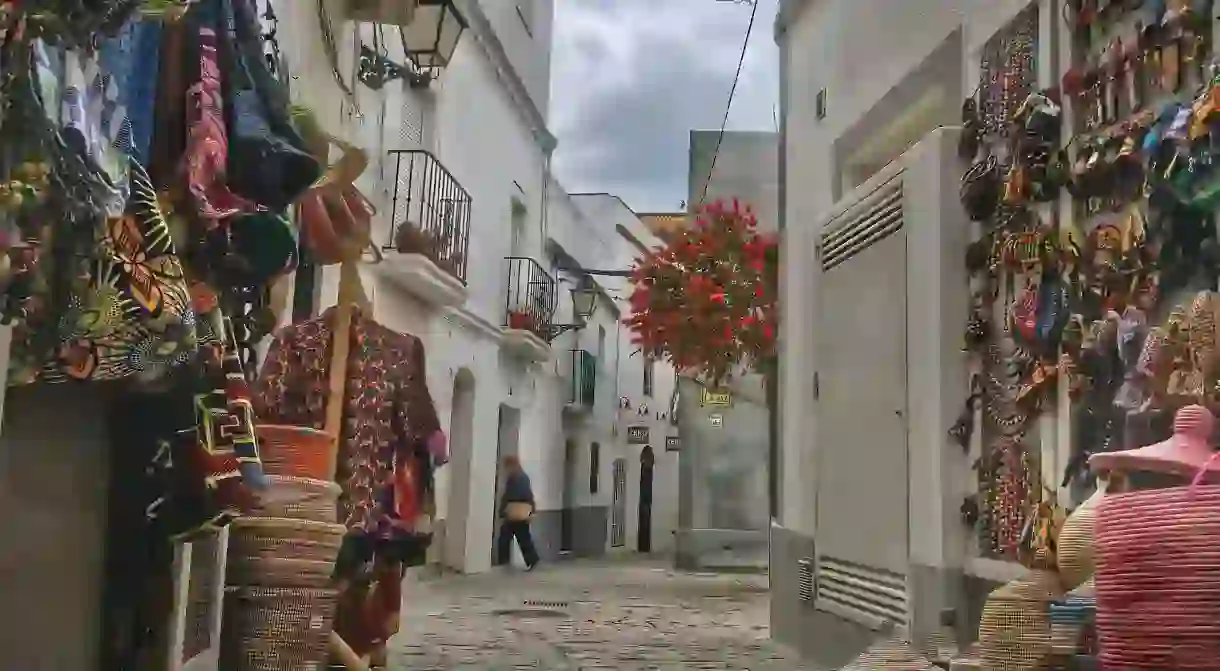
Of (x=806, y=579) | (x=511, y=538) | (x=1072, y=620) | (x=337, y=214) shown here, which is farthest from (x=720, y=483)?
(x=1072, y=620)

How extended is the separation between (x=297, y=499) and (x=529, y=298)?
1247cm

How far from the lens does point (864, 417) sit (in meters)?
5.62

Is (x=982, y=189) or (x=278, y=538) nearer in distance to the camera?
(x=278, y=538)

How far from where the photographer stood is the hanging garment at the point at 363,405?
4.02 m

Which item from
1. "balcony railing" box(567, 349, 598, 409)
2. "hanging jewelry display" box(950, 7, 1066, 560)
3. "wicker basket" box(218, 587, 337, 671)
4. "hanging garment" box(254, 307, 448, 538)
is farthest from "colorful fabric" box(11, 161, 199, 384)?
"balcony railing" box(567, 349, 598, 409)

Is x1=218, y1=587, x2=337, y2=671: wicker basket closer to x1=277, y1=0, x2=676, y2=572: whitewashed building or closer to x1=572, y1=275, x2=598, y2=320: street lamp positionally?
x1=277, y1=0, x2=676, y2=572: whitewashed building

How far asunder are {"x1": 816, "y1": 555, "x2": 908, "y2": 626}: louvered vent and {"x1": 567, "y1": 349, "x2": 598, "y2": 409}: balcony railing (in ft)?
47.7

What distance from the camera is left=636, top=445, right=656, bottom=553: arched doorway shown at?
25.9m

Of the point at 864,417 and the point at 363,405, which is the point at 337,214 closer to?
the point at 363,405

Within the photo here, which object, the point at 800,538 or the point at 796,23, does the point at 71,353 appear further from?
the point at 796,23

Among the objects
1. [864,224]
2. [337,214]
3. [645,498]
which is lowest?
[645,498]

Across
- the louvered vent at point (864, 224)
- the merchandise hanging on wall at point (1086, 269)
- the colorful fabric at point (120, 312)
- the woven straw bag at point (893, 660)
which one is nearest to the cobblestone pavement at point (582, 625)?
the louvered vent at point (864, 224)

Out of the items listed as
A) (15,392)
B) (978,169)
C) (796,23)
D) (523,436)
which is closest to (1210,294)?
(978,169)

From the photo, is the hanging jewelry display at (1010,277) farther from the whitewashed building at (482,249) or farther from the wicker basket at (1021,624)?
the whitewashed building at (482,249)
